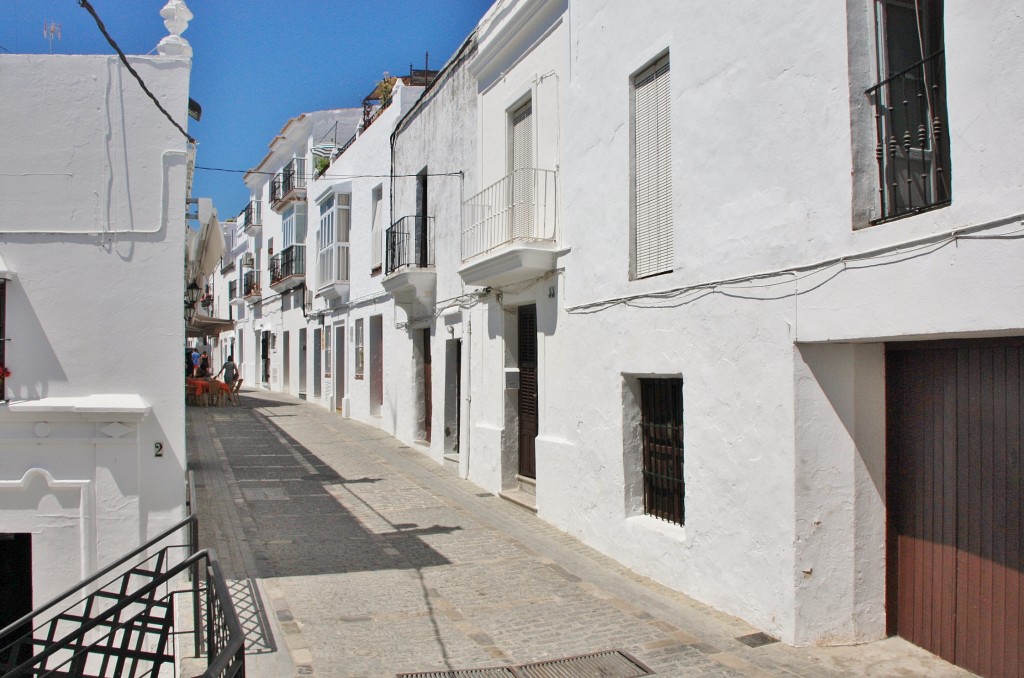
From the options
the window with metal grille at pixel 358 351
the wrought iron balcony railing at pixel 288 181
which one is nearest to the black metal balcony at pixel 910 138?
the window with metal grille at pixel 358 351

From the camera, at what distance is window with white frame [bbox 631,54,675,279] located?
7.43 metres

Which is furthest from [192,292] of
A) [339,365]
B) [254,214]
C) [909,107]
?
[254,214]

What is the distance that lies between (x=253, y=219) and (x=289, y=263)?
27.0 feet

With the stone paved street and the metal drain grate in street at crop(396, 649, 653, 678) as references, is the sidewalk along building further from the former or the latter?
the metal drain grate in street at crop(396, 649, 653, 678)

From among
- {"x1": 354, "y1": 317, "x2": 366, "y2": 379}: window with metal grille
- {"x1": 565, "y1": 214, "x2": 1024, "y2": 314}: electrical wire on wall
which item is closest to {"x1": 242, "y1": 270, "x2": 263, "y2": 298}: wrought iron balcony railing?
{"x1": 354, "y1": 317, "x2": 366, "y2": 379}: window with metal grille

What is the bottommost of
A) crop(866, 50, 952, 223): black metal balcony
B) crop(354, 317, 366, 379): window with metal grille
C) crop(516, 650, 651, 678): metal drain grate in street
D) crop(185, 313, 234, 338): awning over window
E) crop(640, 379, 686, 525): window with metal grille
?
crop(516, 650, 651, 678): metal drain grate in street

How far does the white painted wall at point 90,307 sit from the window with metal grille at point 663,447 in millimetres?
4288

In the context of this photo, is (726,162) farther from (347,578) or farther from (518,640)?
(347,578)

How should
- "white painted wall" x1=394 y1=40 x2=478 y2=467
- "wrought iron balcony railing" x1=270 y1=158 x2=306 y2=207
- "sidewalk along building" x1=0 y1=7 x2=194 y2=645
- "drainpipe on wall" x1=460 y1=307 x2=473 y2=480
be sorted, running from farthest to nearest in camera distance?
1. "wrought iron balcony railing" x1=270 y1=158 x2=306 y2=207
2. "white painted wall" x1=394 y1=40 x2=478 y2=467
3. "drainpipe on wall" x1=460 y1=307 x2=473 y2=480
4. "sidewalk along building" x1=0 y1=7 x2=194 y2=645

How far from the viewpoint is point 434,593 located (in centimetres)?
689

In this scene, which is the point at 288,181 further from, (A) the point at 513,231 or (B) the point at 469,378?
(A) the point at 513,231

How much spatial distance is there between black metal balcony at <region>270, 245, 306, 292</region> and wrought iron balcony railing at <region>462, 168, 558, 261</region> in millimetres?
14300

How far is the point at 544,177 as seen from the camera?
9781mm

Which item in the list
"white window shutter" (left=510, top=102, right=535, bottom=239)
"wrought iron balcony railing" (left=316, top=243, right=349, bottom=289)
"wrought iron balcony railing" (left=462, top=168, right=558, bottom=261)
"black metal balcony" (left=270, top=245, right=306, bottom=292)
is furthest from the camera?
"black metal balcony" (left=270, top=245, right=306, bottom=292)
